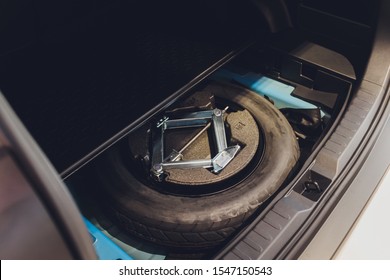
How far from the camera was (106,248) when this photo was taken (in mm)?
839

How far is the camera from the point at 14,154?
0.38m

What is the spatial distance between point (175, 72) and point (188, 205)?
0.43m

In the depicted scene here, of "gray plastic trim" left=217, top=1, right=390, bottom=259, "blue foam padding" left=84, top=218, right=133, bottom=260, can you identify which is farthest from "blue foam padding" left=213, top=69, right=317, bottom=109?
"blue foam padding" left=84, top=218, right=133, bottom=260

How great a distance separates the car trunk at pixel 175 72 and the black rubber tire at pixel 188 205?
1.0 inches

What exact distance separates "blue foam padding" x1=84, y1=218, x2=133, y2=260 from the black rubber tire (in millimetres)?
45

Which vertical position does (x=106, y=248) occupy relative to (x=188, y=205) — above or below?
below

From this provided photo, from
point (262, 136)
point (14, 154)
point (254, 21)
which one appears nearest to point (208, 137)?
point (262, 136)

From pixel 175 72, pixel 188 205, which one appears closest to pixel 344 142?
pixel 188 205

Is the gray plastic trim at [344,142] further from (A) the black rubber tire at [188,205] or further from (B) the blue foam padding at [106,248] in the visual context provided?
(B) the blue foam padding at [106,248]

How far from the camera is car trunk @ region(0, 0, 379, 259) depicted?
0.84 m

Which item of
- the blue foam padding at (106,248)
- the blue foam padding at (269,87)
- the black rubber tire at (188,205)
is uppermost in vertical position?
the blue foam padding at (269,87)

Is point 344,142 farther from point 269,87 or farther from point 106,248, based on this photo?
→ point 106,248

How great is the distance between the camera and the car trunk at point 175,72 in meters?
0.84

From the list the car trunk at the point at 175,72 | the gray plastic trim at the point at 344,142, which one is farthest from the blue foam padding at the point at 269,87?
the gray plastic trim at the point at 344,142
